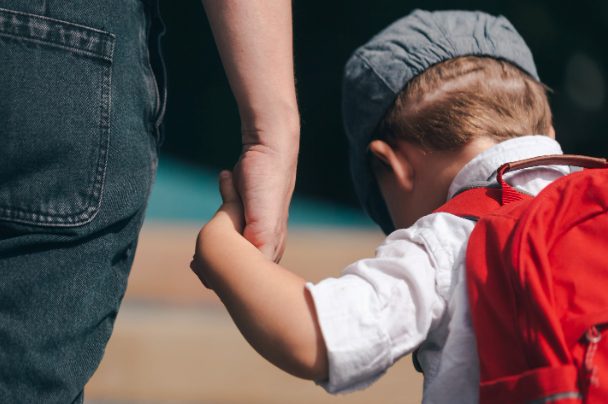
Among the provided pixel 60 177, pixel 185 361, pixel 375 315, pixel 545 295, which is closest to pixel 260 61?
pixel 60 177

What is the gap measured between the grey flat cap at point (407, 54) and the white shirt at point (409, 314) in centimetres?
58

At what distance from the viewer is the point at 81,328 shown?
0.88 meters

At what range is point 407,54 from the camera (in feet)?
4.65

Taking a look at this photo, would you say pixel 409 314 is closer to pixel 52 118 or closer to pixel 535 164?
pixel 535 164

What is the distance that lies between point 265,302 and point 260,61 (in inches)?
18.3

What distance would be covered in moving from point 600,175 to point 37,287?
958mm

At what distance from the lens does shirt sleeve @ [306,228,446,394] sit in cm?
83

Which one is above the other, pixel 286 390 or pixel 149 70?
pixel 149 70

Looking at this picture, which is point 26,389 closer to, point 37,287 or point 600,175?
point 37,287

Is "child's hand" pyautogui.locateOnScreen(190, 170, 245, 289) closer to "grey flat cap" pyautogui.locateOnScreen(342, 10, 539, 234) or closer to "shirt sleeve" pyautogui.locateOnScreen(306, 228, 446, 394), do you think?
"shirt sleeve" pyautogui.locateOnScreen(306, 228, 446, 394)

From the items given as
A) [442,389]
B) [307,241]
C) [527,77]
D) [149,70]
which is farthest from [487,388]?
[307,241]

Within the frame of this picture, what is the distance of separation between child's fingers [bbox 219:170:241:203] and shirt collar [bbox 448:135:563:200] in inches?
20.3

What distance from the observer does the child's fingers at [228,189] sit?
1.13 meters

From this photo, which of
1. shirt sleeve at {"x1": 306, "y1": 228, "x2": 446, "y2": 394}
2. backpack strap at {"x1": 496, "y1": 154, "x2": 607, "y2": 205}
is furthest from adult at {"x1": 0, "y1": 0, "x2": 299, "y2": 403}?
backpack strap at {"x1": 496, "y1": 154, "x2": 607, "y2": 205}
